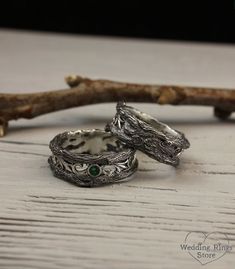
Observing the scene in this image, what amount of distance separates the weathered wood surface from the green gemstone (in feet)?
→ 0.12

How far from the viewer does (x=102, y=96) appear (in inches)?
66.4

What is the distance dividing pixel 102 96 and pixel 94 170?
448 mm

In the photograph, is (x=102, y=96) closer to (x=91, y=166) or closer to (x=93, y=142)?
(x=93, y=142)

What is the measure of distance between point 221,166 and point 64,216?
0.47 m

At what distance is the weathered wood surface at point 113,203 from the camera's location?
1.05m

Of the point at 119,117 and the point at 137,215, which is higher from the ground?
the point at 119,117

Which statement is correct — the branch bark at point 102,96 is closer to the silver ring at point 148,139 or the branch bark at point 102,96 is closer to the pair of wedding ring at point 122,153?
the pair of wedding ring at point 122,153

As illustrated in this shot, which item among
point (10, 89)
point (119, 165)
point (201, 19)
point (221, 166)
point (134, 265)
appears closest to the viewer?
point (134, 265)

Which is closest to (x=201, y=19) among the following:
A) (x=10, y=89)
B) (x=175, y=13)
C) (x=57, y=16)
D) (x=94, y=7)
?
(x=175, y=13)

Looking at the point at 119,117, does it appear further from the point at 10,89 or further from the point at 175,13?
the point at 175,13

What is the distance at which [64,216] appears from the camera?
1165 mm

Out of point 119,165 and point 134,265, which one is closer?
point 134,265

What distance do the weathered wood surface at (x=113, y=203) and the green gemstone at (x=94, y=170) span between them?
0.04 metres

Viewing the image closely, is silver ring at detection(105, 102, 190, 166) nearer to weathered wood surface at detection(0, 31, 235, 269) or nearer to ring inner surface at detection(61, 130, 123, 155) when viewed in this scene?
weathered wood surface at detection(0, 31, 235, 269)
